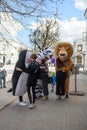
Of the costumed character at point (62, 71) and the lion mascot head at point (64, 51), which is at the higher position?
the lion mascot head at point (64, 51)

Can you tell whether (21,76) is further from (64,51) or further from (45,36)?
(45,36)

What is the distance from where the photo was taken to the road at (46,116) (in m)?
10.3

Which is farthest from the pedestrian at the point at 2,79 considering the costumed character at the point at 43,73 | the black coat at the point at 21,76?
the black coat at the point at 21,76

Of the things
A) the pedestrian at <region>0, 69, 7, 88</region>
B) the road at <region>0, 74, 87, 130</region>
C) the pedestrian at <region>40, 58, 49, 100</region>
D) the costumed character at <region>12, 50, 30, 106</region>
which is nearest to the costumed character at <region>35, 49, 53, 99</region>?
the pedestrian at <region>40, 58, 49, 100</region>

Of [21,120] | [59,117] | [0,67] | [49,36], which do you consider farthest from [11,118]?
[49,36]

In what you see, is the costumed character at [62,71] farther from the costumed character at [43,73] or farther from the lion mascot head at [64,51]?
the costumed character at [43,73]

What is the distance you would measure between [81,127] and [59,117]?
5.09 ft

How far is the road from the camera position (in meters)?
10.3

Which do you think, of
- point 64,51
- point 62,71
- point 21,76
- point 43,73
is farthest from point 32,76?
point 64,51

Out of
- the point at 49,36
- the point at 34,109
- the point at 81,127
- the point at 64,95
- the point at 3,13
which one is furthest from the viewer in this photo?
the point at 49,36

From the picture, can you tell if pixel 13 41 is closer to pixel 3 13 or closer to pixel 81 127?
pixel 3 13

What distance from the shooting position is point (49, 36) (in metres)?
46.3

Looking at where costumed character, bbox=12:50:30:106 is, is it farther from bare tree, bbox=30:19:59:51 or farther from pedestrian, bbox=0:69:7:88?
bare tree, bbox=30:19:59:51

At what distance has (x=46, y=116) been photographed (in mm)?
11828
